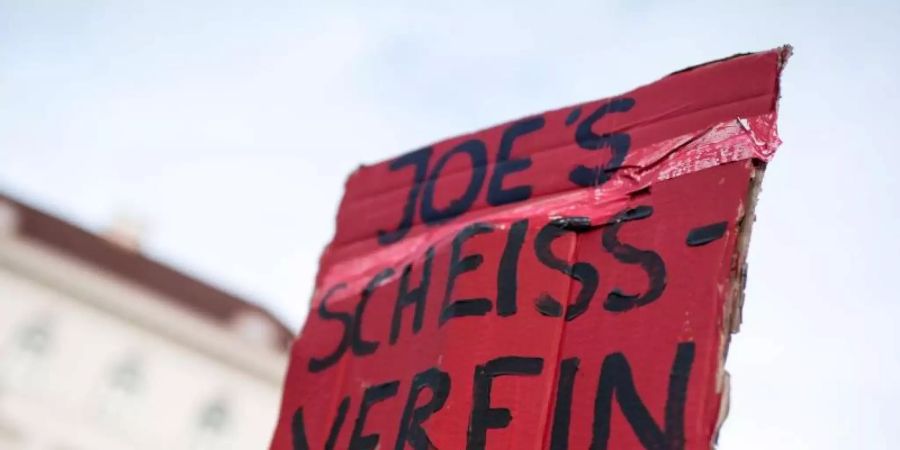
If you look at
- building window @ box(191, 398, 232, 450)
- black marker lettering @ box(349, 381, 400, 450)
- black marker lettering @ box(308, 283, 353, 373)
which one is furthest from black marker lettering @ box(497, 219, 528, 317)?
building window @ box(191, 398, 232, 450)

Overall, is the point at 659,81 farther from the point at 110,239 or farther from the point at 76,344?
the point at 110,239

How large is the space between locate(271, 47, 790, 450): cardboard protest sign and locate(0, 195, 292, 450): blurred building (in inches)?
511

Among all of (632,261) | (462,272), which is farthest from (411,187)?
(632,261)

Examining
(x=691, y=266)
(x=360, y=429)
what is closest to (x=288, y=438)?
(x=360, y=429)

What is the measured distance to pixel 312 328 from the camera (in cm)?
337

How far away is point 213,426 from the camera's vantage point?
627 inches

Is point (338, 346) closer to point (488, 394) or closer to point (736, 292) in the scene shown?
point (488, 394)

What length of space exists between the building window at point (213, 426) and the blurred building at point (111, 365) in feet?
0.05

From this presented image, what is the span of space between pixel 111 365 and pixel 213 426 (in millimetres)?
1911

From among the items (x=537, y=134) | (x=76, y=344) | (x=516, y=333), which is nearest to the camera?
(x=516, y=333)

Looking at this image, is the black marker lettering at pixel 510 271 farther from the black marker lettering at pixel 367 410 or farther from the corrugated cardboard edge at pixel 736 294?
the corrugated cardboard edge at pixel 736 294

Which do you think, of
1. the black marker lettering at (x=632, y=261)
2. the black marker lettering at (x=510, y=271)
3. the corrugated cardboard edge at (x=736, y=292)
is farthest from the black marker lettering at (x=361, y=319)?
the corrugated cardboard edge at (x=736, y=292)

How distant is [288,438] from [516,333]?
99 centimetres

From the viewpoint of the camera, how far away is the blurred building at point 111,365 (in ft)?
48.9
